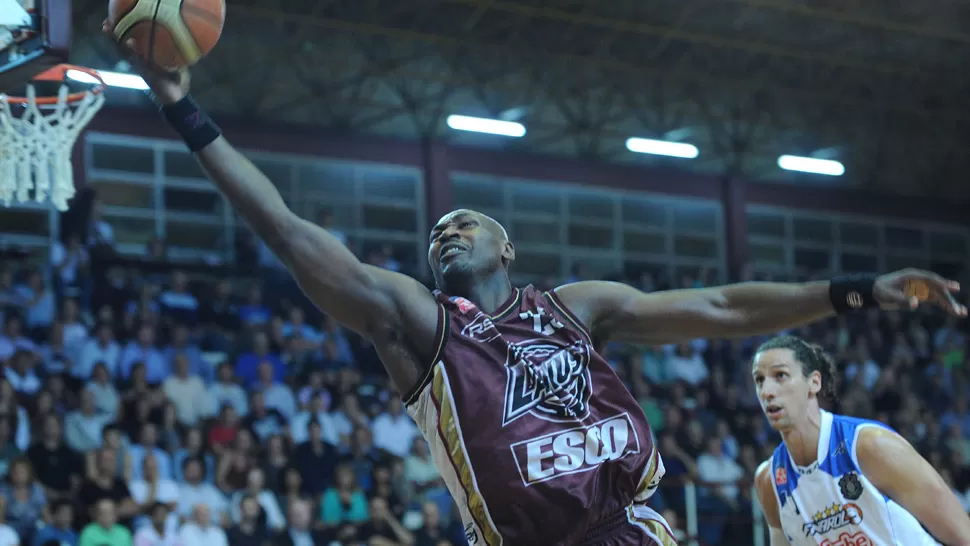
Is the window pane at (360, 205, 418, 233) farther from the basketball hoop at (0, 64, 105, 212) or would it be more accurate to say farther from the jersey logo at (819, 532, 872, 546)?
the jersey logo at (819, 532, 872, 546)

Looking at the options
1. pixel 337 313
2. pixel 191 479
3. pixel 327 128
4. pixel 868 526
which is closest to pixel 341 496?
pixel 191 479

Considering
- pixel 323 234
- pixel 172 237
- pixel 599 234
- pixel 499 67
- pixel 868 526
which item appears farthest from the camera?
pixel 599 234

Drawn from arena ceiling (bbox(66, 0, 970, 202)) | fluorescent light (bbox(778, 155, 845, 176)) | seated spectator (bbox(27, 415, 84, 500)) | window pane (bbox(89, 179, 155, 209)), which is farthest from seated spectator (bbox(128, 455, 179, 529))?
fluorescent light (bbox(778, 155, 845, 176))

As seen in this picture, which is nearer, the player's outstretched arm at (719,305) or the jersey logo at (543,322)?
the player's outstretched arm at (719,305)

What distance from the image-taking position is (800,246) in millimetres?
22297

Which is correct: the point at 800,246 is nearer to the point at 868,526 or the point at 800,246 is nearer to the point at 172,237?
the point at 172,237

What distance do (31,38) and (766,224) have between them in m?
18.3

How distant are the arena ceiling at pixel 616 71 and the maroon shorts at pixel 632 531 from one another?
42.6 feet

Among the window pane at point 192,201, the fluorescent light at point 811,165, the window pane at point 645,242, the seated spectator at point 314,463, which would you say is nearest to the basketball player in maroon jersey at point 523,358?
the seated spectator at point 314,463

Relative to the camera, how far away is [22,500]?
927cm

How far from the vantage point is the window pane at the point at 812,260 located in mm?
22161

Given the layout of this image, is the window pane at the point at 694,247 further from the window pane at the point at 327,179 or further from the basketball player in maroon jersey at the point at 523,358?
the basketball player in maroon jersey at the point at 523,358

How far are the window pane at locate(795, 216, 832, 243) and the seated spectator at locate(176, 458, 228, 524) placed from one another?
14817 mm

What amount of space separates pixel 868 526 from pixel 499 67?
13871mm
